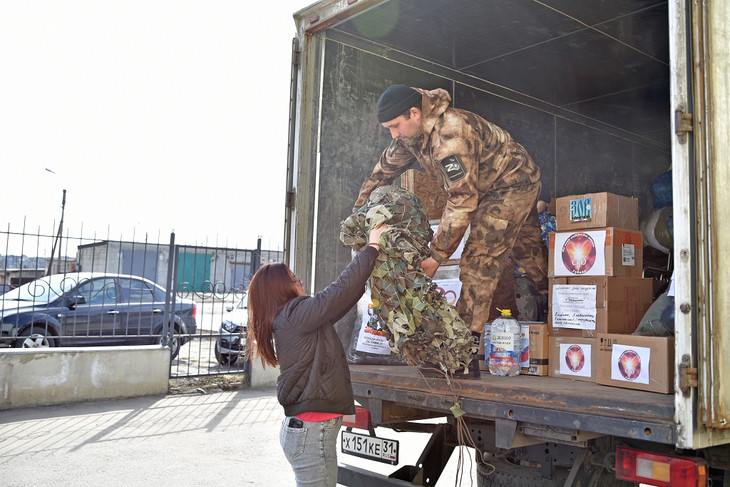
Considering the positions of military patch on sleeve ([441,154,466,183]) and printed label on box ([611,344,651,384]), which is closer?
printed label on box ([611,344,651,384])

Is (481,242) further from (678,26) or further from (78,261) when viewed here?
(78,261)

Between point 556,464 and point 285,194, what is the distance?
82.4 inches

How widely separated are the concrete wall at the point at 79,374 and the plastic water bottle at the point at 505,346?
566cm

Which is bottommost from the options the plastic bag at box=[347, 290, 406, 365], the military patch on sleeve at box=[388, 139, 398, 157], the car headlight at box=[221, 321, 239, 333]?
the car headlight at box=[221, 321, 239, 333]

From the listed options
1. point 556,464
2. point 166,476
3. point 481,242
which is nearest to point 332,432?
point 556,464

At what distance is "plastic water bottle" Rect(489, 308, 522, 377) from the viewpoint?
3.07 m

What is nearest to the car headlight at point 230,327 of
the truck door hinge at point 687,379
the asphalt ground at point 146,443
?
the asphalt ground at point 146,443

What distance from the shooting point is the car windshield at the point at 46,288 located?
8.06 m

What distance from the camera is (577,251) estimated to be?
3.14m

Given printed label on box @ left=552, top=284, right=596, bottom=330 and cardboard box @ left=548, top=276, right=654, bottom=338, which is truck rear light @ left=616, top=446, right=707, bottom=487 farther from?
printed label on box @ left=552, top=284, right=596, bottom=330

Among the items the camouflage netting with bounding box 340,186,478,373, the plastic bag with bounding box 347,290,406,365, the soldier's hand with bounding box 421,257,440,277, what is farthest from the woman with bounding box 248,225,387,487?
the plastic bag with bounding box 347,290,406,365

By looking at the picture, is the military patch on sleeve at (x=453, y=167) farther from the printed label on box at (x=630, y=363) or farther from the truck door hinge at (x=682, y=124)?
the truck door hinge at (x=682, y=124)

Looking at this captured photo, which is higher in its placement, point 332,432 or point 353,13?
point 353,13

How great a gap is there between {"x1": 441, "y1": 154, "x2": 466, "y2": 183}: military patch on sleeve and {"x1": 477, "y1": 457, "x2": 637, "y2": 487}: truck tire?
4.55 ft
